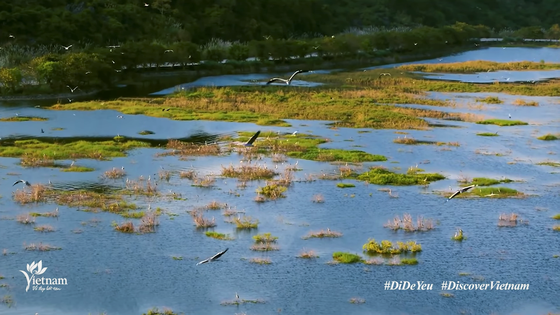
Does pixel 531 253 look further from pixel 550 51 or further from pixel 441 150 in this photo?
pixel 550 51

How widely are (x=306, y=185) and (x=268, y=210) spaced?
5.08m

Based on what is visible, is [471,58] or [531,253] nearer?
[531,253]

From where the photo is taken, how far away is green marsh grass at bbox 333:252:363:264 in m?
29.8

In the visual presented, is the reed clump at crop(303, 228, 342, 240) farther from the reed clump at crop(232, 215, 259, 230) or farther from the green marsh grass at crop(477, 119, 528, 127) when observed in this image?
the green marsh grass at crop(477, 119, 528, 127)

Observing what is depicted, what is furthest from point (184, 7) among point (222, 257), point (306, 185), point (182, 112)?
point (222, 257)

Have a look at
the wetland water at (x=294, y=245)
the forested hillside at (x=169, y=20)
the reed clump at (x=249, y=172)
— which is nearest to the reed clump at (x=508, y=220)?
the wetland water at (x=294, y=245)

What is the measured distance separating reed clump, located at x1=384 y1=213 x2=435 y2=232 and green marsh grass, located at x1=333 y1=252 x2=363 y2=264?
4276mm

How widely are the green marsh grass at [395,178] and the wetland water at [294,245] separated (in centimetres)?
77

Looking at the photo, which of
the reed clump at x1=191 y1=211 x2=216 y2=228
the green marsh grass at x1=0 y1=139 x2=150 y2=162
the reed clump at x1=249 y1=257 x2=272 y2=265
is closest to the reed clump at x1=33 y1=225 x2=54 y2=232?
the reed clump at x1=191 y1=211 x2=216 y2=228

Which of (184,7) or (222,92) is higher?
(184,7)

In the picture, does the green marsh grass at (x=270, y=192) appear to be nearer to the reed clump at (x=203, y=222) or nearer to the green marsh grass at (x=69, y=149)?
the reed clump at (x=203, y=222)

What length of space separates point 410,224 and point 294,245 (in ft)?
17.6

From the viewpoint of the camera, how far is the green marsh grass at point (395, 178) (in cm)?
4191

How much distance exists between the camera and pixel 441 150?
2005 inches
